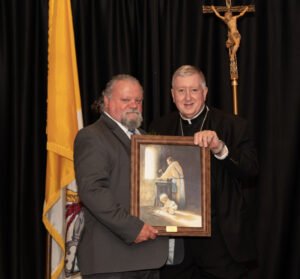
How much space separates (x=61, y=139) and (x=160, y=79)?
1.04m

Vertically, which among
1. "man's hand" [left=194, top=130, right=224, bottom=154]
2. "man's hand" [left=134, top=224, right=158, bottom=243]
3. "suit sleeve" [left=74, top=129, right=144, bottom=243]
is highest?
"man's hand" [left=194, top=130, right=224, bottom=154]

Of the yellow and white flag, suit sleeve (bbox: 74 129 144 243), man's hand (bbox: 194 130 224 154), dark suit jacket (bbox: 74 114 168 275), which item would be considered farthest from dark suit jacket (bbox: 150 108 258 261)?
the yellow and white flag

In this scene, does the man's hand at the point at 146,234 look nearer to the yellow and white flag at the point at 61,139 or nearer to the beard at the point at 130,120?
the beard at the point at 130,120

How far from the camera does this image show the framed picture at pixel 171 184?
8.77ft

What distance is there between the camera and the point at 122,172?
2717 mm

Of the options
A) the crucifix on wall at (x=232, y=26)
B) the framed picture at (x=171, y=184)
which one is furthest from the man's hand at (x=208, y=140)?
the crucifix on wall at (x=232, y=26)

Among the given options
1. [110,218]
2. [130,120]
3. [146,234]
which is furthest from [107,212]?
[130,120]

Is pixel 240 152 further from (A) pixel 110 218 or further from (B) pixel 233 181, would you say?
(A) pixel 110 218

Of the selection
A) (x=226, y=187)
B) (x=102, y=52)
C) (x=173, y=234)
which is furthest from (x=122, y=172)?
(x=102, y=52)

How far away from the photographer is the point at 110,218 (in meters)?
2.55

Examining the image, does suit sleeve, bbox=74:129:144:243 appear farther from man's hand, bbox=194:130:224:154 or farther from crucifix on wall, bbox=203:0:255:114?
crucifix on wall, bbox=203:0:255:114

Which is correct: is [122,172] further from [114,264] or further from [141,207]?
[114,264]

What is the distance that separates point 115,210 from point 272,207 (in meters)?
2.15

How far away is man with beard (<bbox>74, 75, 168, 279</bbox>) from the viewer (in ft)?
8.43
